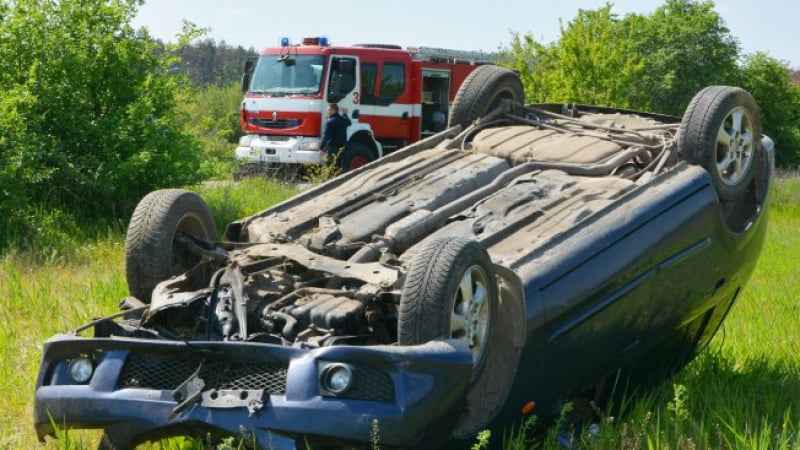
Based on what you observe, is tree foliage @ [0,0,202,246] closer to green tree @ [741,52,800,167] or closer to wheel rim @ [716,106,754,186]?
wheel rim @ [716,106,754,186]

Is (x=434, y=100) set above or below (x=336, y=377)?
above

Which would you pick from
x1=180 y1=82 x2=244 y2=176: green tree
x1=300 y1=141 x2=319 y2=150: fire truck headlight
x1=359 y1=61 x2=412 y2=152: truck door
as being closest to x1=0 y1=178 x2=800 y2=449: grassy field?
x1=180 y1=82 x2=244 y2=176: green tree

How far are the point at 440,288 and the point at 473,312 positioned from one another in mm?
335

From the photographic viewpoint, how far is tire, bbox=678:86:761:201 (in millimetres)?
5191

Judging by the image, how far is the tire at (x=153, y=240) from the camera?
457 cm

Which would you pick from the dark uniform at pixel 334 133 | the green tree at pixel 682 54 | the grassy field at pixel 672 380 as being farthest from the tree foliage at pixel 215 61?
the grassy field at pixel 672 380

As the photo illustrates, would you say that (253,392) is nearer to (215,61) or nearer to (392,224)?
(392,224)

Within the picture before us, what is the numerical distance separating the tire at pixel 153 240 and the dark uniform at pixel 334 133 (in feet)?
37.6

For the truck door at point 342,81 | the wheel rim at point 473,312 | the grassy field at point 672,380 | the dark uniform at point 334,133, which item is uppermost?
the truck door at point 342,81

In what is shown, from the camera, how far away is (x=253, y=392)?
3.54 metres

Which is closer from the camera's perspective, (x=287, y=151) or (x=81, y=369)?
(x=81, y=369)

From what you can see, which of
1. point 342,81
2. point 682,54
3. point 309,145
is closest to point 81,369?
point 309,145

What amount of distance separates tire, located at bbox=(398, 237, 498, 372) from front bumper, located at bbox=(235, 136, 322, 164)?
12.9m

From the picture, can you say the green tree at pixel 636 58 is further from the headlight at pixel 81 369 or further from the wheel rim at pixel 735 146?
the headlight at pixel 81 369
